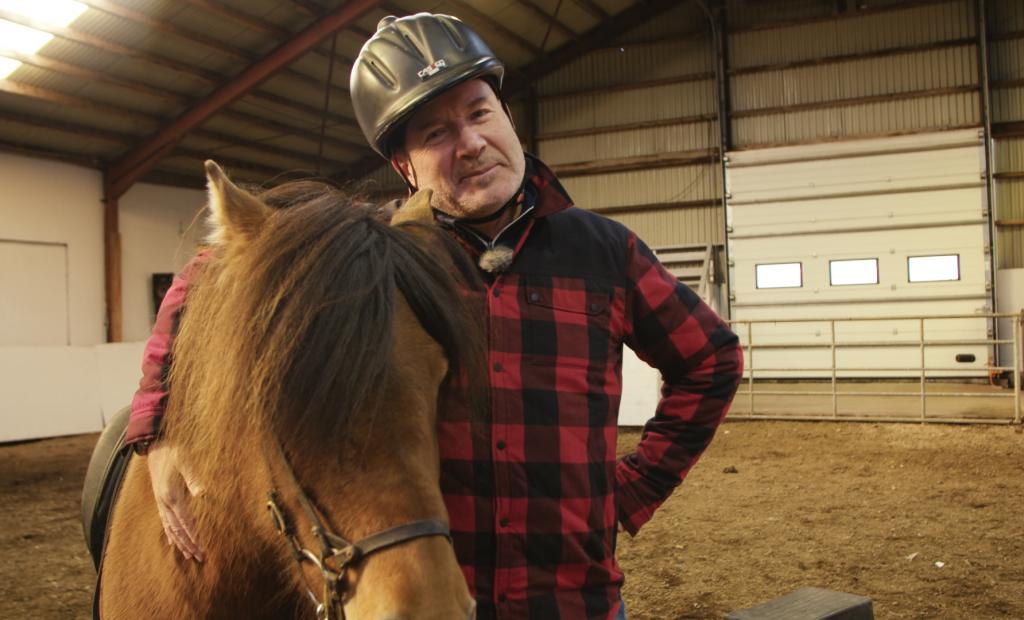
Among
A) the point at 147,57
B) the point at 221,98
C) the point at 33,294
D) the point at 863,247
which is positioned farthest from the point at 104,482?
the point at 863,247

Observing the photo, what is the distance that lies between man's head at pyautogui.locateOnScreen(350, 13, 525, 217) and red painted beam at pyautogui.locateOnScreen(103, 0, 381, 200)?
9.66 metres

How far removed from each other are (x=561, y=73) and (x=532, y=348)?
1565 cm

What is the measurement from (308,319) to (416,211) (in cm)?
37

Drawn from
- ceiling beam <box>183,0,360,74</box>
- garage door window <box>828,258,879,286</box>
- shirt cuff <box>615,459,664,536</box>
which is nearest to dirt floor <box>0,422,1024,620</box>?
shirt cuff <box>615,459,664,536</box>

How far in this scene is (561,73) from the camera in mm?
16172

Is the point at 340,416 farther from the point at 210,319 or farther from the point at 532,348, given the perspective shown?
the point at 532,348

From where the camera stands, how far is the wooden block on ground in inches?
79.0

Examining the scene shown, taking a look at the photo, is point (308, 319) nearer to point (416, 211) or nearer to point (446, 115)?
point (416, 211)

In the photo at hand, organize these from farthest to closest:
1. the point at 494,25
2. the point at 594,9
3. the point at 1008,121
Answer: the point at 594,9, the point at 494,25, the point at 1008,121

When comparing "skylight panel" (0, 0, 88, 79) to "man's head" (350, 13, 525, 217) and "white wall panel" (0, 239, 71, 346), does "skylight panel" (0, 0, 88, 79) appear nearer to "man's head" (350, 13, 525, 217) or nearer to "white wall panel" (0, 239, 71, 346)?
"white wall panel" (0, 239, 71, 346)

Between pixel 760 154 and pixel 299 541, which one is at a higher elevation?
pixel 760 154

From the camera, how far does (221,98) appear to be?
1151cm

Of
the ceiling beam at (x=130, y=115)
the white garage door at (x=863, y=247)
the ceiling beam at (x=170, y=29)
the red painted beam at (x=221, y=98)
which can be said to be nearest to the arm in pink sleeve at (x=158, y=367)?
the ceiling beam at (x=170, y=29)

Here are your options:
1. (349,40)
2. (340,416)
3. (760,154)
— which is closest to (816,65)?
(760,154)
